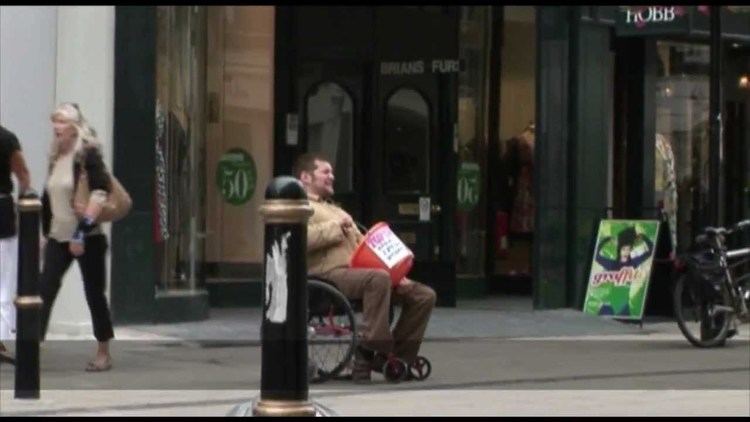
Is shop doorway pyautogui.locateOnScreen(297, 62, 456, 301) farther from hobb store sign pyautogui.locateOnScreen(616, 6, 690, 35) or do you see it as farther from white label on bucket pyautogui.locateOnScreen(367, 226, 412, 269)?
white label on bucket pyautogui.locateOnScreen(367, 226, 412, 269)

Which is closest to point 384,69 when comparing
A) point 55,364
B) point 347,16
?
point 347,16

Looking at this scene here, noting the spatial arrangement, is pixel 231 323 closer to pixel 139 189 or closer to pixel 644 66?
pixel 139 189

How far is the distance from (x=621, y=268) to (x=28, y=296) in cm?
813

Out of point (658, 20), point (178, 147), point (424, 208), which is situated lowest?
point (424, 208)

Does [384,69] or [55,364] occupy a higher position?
[384,69]

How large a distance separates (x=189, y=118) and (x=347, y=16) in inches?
111

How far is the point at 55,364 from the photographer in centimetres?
1198

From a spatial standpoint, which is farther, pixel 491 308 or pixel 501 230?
pixel 501 230

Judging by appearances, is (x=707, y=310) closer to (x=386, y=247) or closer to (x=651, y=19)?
(x=651, y=19)

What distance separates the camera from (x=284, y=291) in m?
6.70

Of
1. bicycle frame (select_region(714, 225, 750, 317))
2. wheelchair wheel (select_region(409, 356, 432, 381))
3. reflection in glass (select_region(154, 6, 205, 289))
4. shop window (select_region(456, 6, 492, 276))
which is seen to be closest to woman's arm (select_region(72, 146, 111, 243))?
wheelchair wheel (select_region(409, 356, 432, 381))

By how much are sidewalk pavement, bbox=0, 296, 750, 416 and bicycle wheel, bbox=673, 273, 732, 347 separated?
0.53 ft

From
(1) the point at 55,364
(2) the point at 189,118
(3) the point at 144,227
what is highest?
(2) the point at 189,118

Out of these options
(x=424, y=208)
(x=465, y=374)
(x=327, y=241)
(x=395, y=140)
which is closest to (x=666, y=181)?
(x=424, y=208)
